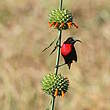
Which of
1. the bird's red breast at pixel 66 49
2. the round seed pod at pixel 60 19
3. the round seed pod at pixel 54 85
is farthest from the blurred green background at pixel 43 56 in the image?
the bird's red breast at pixel 66 49

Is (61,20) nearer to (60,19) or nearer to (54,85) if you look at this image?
(60,19)

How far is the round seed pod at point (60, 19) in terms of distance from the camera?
1.78 m

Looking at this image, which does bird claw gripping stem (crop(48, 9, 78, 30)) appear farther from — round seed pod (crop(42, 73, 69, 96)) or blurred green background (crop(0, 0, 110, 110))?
blurred green background (crop(0, 0, 110, 110))

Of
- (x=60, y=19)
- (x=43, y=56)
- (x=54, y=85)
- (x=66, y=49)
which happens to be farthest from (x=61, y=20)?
(x=43, y=56)

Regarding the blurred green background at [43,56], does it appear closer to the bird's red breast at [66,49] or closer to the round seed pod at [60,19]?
the round seed pod at [60,19]

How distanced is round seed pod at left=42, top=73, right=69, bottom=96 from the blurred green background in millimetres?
3028

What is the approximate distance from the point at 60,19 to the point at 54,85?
0.29 meters

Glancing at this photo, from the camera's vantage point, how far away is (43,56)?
636 centimetres

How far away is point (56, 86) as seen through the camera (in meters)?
1.89

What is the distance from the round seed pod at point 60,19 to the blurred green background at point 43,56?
314 centimetres

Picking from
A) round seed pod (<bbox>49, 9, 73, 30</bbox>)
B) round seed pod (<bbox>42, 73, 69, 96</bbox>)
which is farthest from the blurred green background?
round seed pod (<bbox>49, 9, 73, 30</bbox>)

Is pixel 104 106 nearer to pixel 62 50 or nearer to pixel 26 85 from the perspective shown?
pixel 26 85

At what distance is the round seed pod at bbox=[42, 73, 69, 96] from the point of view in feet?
6.10

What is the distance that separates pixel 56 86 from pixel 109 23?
5.32m
